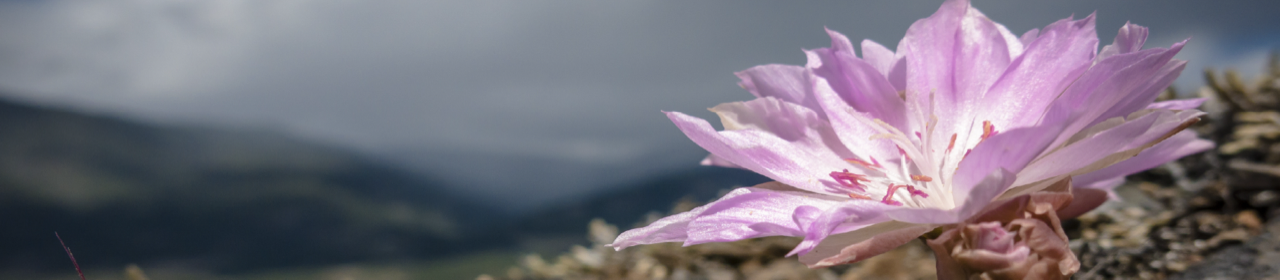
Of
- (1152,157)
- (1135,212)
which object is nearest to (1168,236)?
(1135,212)

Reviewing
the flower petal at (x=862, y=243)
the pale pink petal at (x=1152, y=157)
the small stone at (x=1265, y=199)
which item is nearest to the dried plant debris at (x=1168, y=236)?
the small stone at (x=1265, y=199)

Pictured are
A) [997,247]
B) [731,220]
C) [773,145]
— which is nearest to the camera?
[997,247]

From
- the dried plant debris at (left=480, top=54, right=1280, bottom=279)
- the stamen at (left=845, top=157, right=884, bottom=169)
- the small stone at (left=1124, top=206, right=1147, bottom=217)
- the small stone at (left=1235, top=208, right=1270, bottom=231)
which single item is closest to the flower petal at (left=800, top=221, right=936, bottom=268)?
the stamen at (left=845, top=157, right=884, bottom=169)

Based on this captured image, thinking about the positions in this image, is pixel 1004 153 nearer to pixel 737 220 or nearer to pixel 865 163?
pixel 865 163

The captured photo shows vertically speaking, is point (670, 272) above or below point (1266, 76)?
below

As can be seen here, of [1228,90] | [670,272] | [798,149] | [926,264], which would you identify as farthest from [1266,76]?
[798,149]

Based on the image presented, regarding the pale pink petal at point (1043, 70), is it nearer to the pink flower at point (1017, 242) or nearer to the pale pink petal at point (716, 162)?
the pink flower at point (1017, 242)

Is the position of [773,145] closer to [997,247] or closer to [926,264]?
[997,247]
